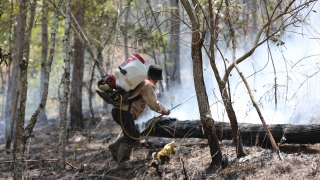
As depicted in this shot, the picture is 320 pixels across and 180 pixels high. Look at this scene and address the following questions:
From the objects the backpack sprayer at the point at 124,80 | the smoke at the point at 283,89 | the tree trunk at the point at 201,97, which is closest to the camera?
the tree trunk at the point at 201,97

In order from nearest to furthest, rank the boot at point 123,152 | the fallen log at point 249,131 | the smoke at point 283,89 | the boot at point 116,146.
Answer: the fallen log at point 249,131
the smoke at point 283,89
the boot at point 123,152
the boot at point 116,146

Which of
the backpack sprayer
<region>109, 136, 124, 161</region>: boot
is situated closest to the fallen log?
<region>109, 136, 124, 161</region>: boot

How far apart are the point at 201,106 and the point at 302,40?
6337 mm

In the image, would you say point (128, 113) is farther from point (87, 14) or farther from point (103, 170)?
point (87, 14)

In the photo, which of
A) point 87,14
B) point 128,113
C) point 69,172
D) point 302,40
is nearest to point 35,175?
point 69,172

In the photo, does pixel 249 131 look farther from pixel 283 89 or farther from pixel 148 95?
pixel 148 95

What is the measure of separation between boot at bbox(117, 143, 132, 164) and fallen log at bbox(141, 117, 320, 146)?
2.04 ft

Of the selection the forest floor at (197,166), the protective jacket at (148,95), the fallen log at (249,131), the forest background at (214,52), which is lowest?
the forest floor at (197,166)

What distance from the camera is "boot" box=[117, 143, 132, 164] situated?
7.19m

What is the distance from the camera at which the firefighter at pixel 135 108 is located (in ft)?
22.7

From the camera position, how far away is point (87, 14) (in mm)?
17281

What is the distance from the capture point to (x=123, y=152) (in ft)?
23.6

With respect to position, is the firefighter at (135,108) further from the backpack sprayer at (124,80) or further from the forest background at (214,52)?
the forest background at (214,52)

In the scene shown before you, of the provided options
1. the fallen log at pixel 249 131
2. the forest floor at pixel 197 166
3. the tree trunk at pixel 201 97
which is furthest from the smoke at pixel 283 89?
the forest floor at pixel 197 166
